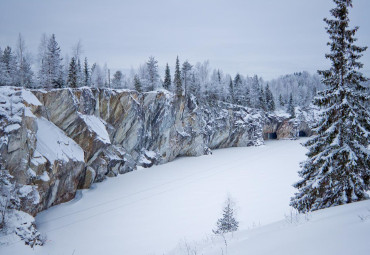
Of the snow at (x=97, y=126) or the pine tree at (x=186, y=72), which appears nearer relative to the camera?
the snow at (x=97, y=126)

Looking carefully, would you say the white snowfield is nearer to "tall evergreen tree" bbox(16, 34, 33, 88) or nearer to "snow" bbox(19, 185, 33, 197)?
"snow" bbox(19, 185, 33, 197)

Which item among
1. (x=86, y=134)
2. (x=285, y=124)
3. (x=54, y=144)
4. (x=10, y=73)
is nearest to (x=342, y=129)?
(x=54, y=144)

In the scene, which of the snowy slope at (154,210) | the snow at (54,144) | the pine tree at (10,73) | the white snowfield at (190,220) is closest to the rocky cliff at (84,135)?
the snow at (54,144)

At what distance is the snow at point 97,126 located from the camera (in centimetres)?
2605

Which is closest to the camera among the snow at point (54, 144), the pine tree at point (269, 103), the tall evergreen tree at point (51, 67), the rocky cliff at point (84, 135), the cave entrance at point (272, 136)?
the rocky cliff at point (84, 135)

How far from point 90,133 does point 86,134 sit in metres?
0.47

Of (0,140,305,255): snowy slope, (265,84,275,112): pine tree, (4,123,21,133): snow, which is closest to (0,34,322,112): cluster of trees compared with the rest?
(265,84,275,112): pine tree

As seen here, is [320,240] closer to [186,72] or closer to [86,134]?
[86,134]

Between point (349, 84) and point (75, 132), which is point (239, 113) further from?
point (349, 84)

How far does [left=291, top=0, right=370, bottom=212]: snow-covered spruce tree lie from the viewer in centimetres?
913

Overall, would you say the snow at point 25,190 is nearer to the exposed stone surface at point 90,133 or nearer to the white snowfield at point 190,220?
the exposed stone surface at point 90,133

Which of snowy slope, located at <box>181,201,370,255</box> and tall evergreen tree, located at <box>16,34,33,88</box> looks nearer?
snowy slope, located at <box>181,201,370,255</box>

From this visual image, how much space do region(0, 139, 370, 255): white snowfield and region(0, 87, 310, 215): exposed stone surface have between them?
2.72 m

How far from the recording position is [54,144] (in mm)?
20531
